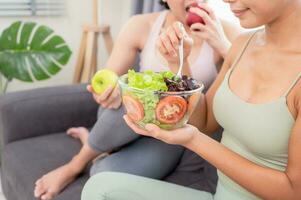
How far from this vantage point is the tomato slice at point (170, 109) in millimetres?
723

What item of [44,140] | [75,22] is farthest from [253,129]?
[75,22]

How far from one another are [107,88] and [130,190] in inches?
14.7

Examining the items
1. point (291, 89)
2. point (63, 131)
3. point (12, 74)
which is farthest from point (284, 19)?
point (12, 74)

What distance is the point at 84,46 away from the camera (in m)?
2.31

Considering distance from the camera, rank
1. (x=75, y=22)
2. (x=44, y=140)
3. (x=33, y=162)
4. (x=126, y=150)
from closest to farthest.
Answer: (x=126, y=150) → (x=33, y=162) → (x=44, y=140) → (x=75, y=22)

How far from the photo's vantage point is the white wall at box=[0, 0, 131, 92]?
2475mm

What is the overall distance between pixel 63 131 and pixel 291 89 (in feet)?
3.68

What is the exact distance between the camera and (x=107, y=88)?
1.19 metres

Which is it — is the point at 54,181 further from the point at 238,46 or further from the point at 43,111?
the point at 238,46

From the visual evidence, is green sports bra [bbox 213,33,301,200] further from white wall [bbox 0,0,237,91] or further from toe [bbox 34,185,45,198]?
white wall [bbox 0,0,237,91]

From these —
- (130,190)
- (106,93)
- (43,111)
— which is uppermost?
(106,93)

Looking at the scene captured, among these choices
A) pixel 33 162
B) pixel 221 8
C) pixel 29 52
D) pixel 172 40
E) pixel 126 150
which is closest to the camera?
pixel 172 40

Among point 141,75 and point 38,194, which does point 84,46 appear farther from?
point 141,75

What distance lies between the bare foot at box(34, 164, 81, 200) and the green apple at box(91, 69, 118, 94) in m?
0.30
